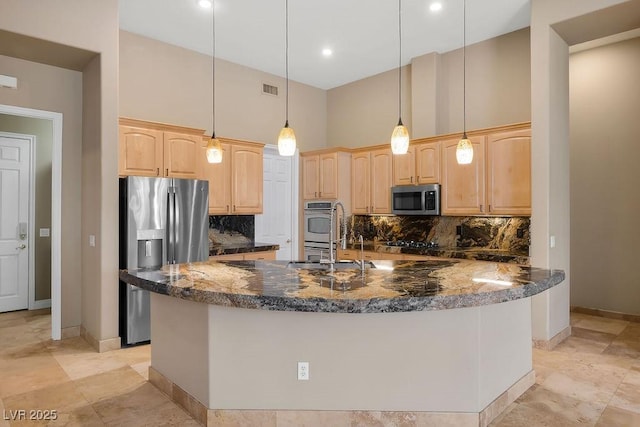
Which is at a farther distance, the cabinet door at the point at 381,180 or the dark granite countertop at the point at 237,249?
the cabinet door at the point at 381,180

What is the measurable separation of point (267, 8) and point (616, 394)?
4.53m

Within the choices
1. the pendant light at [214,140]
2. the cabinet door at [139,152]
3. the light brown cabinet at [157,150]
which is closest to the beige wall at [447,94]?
the pendant light at [214,140]

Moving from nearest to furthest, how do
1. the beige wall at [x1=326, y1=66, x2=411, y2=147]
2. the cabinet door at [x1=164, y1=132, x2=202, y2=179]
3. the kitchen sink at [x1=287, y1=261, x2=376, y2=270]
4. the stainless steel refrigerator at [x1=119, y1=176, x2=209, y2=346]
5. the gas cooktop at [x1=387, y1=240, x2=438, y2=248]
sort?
the kitchen sink at [x1=287, y1=261, x2=376, y2=270]
the stainless steel refrigerator at [x1=119, y1=176, x2=209, y2=346]
the cabinet door at [x1=164, y1=132, x2=202, y2=179]
the gas cooktop at [x1=387, y1=240, x2=438, y2=248]
the beige wall at [x1=326, y1=66, x2=411, y2=147]

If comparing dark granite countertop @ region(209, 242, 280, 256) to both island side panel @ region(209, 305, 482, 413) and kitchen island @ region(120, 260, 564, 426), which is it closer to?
kitchen island @ region(120, 260, 564, 426)

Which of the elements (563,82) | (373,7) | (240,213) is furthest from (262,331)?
(563,82)

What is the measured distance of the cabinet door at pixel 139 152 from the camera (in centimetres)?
428

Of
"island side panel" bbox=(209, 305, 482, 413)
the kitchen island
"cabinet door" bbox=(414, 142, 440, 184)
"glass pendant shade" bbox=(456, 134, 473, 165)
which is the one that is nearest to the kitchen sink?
the kitchen island

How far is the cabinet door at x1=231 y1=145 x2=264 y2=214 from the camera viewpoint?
215 inches

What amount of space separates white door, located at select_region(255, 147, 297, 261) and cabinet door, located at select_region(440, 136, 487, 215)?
241 cm

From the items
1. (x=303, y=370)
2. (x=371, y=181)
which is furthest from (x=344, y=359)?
(x=371, y=181)

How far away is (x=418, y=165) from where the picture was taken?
5.43 metres

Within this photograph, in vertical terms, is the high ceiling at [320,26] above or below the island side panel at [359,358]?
above

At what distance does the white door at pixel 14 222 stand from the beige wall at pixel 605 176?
23.9ft

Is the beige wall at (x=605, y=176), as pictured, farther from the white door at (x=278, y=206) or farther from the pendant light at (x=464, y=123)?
the white door at (x=278, y=206)
